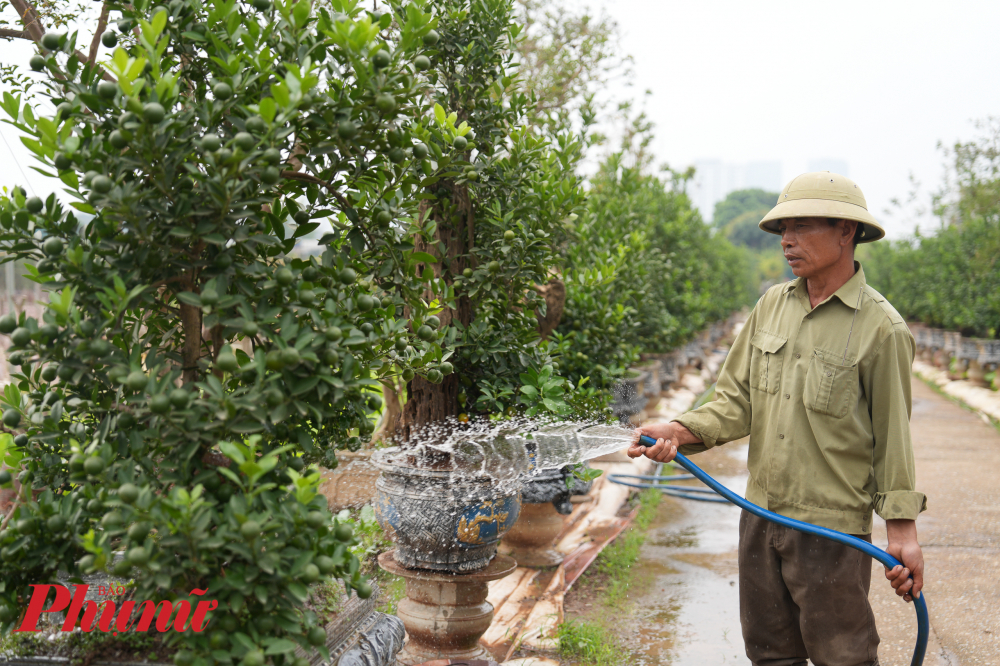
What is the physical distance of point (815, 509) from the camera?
245cm

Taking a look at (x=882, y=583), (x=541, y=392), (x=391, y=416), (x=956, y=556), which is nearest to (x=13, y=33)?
(x=541, y=392)

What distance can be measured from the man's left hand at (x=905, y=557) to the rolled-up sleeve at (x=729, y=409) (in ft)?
1.99

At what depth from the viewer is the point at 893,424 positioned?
2.35 m

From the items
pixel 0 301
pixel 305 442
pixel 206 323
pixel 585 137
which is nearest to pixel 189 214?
pixel 206 323

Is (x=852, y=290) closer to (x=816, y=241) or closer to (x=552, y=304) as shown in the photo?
(x=816, y=241)

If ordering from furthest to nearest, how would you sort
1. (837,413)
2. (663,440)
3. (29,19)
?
(29,19) → (663,440) → (837,413)

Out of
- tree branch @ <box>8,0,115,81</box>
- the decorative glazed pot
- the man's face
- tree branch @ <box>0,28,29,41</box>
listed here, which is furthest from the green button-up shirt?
tree branch @ <box>0,28,29,41</box>

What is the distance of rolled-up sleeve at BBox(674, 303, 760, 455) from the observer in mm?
2727

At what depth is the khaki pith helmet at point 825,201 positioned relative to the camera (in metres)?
2.42

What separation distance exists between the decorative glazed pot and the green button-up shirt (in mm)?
1008

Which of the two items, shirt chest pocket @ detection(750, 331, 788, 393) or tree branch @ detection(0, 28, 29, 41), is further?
tree branch @ detection(0, 28, 29, 41)

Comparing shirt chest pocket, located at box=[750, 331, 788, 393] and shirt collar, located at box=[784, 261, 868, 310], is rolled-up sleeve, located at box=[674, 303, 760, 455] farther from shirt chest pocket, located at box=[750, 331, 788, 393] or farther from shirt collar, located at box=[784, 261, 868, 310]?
shirt collar, located at box=[784, 261, 868, 310]

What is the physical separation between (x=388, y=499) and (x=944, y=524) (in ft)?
16.1

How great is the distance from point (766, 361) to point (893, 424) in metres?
0.47
